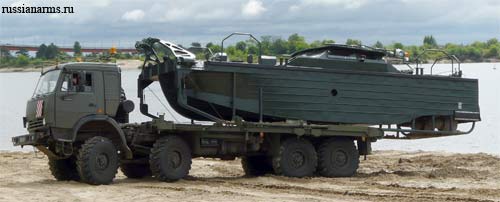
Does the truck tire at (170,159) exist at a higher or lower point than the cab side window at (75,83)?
lower

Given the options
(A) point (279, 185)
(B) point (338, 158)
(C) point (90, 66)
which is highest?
(C) point (90, 66)

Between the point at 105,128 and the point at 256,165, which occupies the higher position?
the point at 105,128

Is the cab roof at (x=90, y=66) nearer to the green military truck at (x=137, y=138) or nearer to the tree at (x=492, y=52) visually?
the green military truck at (x=137, y=138)

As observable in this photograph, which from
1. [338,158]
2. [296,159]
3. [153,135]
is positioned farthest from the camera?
[338,158]

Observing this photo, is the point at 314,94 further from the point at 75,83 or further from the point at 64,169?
the point at 64,169

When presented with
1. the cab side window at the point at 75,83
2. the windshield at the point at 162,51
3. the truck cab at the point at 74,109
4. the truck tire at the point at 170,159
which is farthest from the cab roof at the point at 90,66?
the truck tire at the point at 170,159

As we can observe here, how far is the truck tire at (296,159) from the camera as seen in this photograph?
68.6 ft

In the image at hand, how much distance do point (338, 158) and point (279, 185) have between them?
2.80m

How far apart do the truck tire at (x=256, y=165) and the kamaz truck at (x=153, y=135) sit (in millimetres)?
21

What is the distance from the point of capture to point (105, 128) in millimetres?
19172

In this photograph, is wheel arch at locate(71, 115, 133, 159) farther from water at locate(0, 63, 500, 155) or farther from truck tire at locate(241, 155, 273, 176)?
truck tire at locate(241, 155, 273, 176)

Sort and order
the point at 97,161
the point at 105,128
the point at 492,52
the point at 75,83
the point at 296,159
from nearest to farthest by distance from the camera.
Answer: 1. the point at 97,161
2. the point at 75,83
3. the point at 105,128
4. the point at 296,159
5. the point at 492,52

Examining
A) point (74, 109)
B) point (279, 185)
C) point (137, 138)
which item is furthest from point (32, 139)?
point (279, 185)

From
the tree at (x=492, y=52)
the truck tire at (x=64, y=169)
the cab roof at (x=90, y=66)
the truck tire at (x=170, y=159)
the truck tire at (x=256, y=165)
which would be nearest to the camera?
the cab roof at (x=90, y=66)
